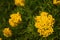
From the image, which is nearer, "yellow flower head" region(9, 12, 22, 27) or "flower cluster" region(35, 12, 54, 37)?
"flower cluster" region(35, 12, 54, 37)

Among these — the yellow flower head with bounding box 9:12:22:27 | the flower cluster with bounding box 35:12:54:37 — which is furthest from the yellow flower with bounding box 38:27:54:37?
the yellow flower head with bounding box 9:12:22:27

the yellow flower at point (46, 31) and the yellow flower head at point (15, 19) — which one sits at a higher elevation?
the yellow flower head at point (15, 19)

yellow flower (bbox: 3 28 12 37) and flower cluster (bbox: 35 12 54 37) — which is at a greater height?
yellow flower (bbox: 3 28 12 37)

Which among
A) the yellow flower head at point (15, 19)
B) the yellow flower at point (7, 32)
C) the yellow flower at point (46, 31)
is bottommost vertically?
the yellow flower at point (46, 31)

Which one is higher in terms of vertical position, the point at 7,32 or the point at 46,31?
the point at 7,32

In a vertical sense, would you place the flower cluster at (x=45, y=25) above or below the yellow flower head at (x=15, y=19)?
below

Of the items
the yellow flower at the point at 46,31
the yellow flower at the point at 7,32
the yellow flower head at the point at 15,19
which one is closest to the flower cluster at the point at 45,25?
the yellow flower at the point at 46,31

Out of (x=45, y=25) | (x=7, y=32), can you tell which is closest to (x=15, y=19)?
(x=7, y=32)

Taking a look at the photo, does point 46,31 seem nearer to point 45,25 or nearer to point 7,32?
point 45,25

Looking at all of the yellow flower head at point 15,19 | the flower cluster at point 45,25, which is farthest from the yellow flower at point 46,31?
the yellow flower head at point 15,19

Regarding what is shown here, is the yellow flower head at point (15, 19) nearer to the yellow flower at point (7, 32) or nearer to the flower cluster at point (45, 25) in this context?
the yellow flower at point (7, 32)

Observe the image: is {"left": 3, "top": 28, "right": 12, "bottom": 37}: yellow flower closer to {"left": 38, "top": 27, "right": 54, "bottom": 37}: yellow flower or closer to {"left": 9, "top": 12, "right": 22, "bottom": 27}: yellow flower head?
{"left": 9, "top": 12, "right": 22, "bottom": 27}: yellow flower head

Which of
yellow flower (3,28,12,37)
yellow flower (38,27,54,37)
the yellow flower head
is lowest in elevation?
yellow flower (38,27,54,37)

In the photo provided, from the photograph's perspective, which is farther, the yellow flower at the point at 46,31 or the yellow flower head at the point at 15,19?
the yellow flower head at the point at 15,19
